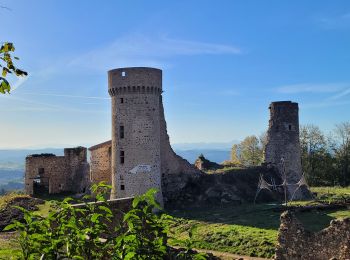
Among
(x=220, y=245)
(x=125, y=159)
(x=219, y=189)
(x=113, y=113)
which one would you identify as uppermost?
(x=113, y=113)

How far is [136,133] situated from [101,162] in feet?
25.5

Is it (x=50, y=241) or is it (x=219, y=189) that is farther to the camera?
(x=219, y=189)

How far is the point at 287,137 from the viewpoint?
1695 inches

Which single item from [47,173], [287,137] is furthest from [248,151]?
[47,173]

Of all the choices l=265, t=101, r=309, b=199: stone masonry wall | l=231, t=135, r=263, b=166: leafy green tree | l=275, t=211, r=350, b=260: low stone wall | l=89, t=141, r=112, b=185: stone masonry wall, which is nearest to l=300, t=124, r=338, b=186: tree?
l=231, t=135, r=263, b=166: leafy green tree

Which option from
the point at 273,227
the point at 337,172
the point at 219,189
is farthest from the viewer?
the point at 337,172

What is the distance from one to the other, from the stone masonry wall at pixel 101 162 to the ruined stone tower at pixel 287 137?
592 inches

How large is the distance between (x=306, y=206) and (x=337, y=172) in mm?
30915

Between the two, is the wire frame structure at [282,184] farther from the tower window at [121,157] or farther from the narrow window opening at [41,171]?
the narrow window opening at [41,171]

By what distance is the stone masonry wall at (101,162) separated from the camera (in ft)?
138

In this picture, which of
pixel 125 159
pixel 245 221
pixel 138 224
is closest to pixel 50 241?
pixel 138 224

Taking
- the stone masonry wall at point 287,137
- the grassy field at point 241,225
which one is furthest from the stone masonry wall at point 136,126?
the stone masonry wall at point 287,137

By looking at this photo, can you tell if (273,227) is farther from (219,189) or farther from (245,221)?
(219,189)

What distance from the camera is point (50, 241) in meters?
6.21
